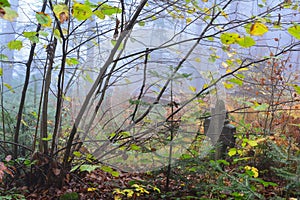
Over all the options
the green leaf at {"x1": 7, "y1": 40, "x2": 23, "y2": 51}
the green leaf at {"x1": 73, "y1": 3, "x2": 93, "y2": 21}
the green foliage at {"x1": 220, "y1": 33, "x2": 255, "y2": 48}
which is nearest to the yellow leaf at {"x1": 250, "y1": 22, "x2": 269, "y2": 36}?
the green foliage at {"x1": 220, "y1": 33, "x2": 255, "y2": 48}

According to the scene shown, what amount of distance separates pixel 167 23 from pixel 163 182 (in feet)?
3.68

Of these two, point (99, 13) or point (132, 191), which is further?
point (132, 191)

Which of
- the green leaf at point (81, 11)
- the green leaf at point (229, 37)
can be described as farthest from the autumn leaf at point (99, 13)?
the green leaf at point (229, 37)

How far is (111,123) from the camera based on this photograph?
1463mm

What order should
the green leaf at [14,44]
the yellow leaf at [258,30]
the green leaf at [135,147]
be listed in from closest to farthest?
the yellow leaf at [258,30] → the green leaf at [14,44] → the green leaf at [135,147]

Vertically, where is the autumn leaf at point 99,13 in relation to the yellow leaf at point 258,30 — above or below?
above

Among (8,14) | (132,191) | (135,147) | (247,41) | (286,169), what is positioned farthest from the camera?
(286,169)

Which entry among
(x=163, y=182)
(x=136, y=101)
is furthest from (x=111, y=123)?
(x=163, y=182)

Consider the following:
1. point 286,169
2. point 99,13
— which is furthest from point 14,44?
point 286,169

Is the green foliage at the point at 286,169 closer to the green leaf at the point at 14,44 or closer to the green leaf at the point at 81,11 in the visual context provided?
the green leaf at the point at 81,11

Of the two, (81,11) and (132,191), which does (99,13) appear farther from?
(132,191)

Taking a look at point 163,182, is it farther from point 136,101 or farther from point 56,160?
point 136,101

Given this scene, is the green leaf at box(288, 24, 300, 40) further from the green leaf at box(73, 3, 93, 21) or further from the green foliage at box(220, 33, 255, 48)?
the green leaf at box(73, 3, 93, 21)

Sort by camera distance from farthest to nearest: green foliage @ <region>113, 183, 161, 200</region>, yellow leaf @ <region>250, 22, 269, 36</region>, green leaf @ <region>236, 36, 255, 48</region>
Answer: green foliage @ <region>113, 183, 161, 200</region> → green leaf @ <region>236, 36, 255, 48</region> → yellow leaf @ <region>250, 22, 269, 36</region>
